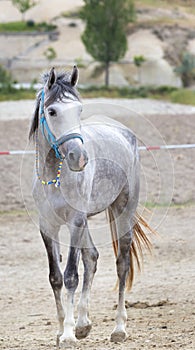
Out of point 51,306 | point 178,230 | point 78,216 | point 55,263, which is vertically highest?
point 78,216

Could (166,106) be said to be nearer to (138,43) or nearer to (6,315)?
(6,315)

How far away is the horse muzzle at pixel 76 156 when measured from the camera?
17.5 feet

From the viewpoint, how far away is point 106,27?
44625 millimetres

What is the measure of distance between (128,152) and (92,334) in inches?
56.3

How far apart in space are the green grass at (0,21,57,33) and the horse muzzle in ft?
195

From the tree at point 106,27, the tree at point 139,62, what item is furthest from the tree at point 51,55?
the tree at point 106,27

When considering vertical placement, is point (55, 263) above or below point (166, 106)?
above

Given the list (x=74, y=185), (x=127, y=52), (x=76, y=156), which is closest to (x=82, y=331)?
(x=74, y=185)

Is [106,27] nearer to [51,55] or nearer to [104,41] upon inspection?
[104,41]

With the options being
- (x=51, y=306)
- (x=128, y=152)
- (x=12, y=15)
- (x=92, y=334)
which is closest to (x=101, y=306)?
(x=51, y=306)

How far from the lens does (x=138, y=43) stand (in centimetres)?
5866

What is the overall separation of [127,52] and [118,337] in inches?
2039

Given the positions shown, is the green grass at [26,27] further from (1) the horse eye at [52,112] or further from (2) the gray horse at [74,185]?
(1) the horse eye at [52,112]

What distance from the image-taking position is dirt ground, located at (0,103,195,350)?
248 inches
